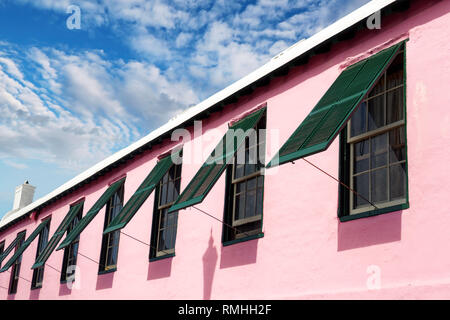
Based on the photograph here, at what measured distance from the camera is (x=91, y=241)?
554 inches

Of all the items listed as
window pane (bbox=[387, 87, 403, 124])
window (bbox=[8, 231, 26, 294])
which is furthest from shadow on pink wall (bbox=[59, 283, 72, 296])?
window pane (bbox=[387, 87, 403, 124])

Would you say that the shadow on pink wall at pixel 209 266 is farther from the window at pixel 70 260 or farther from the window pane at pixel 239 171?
the window at pixel 70 260

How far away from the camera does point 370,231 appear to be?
6.66 metres

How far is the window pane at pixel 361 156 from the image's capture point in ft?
23.8

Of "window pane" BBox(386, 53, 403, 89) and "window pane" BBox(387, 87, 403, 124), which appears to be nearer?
"window pane" BBox(387, 87, 403, 124)

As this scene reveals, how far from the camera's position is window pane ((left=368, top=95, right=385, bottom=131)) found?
7.21 metres

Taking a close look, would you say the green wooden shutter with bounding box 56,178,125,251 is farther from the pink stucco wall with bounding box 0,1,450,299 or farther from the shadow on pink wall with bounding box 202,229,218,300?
the shadow on pink wall with bounding box 202,229,218,300

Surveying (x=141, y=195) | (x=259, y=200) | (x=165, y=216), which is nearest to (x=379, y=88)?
(x=259, y=200)

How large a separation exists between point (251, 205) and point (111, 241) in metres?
5.48

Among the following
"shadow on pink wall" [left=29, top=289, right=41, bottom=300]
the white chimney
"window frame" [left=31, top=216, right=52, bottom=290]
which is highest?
the white chimney

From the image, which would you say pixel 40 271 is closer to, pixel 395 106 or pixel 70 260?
pixel 70 260

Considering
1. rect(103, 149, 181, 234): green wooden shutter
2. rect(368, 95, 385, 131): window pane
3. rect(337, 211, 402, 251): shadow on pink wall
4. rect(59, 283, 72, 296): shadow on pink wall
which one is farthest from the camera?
rect(59, 283, 72, 296): shadow on pink wall

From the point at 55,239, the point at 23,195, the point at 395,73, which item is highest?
the point at 23,195
